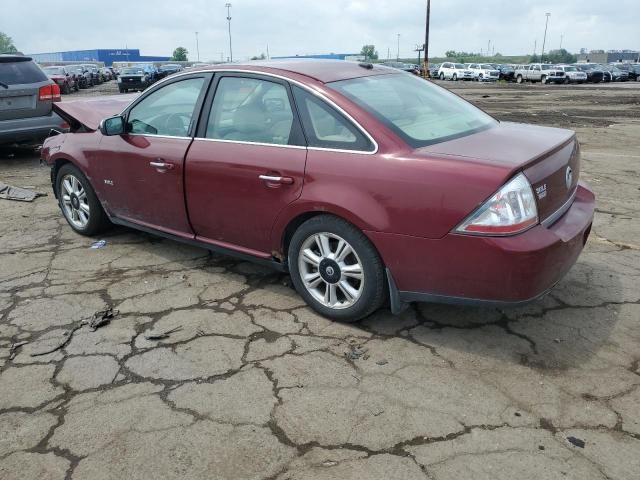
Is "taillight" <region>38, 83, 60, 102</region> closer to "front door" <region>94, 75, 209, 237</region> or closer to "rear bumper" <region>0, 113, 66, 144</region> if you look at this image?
"rear bumper" <region>0, 113, 66, 144</region>

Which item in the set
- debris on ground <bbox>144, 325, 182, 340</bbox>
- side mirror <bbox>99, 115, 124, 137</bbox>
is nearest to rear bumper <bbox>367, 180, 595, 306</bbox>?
debris on ground <bbox>144, 325, 182, 340</bbox>

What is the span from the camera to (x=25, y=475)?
237 centimetres

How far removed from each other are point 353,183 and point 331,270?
60 cm

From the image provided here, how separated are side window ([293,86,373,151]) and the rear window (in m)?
6.90

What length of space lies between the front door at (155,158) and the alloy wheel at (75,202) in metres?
0.56

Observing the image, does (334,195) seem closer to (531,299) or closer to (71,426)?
(531,299)

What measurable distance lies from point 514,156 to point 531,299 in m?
0.77

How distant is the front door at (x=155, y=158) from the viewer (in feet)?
13.5

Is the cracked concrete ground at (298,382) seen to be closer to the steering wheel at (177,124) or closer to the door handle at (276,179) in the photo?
the door handle at (276,179)

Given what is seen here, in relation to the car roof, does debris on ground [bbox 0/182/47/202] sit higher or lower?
lower

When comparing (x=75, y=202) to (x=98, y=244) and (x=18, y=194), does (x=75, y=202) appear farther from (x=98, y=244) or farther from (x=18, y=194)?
(x=18, y=194)

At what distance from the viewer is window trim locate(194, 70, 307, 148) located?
3.47m

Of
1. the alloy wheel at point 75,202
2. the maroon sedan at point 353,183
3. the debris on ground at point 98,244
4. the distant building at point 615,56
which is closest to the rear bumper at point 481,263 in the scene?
the maroon sedan at point 353,183

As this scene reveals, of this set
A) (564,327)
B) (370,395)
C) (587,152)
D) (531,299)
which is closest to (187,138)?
(370,395)
